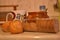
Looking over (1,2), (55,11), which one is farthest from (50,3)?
(1,2)

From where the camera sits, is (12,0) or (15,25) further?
(12,0)

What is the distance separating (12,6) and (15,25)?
411 millimetres

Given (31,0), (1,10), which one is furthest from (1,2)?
(31,0)

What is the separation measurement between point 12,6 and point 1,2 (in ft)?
0.35

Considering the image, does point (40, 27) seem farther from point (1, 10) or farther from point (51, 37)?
point (1, 10)

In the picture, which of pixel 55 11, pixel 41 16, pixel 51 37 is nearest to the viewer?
pixel 51 37

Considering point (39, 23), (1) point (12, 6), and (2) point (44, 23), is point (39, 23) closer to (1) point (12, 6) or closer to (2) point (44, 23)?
(2) point (44, 23)

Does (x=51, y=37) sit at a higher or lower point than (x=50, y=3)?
lower

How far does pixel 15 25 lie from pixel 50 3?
0.47 meters

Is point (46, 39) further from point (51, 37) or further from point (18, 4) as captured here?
point (18, 4)

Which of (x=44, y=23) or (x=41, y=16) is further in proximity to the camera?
(x=41, y=16)

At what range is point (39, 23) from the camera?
0.63 m

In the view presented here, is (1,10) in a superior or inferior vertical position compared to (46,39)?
superior

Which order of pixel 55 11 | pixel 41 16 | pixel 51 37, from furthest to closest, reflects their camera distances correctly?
pixel 55 11
pixel 41 16
pixel 51 37
